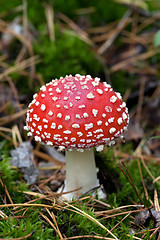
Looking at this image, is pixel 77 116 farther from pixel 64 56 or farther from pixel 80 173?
pixel 64 56

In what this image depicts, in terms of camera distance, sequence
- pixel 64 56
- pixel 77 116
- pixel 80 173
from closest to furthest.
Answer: pixel 77 116
pixel 80 173
pixel 64 56

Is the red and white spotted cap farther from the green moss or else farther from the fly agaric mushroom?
the green moss

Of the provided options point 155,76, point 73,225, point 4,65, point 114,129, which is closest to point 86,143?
point 114,129

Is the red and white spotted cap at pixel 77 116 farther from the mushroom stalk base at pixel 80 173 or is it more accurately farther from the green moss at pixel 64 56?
the green moss at pixel 64 56

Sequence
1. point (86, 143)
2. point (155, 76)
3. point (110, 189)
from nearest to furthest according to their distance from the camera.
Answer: point (86, 143) < point (110, 189) < point (155, 76)

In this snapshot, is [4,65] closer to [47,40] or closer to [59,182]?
[47,40]

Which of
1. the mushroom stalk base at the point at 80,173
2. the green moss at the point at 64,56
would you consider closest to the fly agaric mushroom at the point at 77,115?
the mushroom stalk base at the point at 80,173

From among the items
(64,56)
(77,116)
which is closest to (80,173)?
(77,116)
